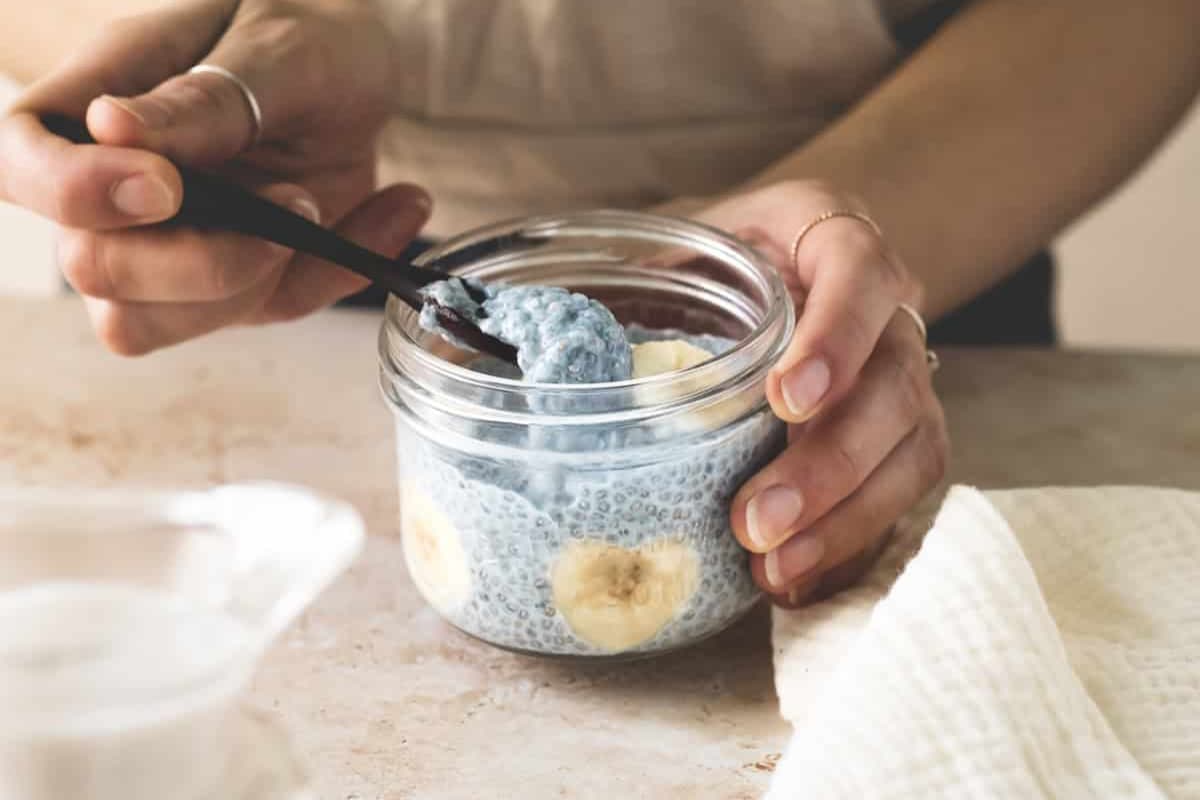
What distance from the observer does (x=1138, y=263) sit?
5.97 ft

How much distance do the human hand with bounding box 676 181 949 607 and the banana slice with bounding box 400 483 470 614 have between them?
0.12 m

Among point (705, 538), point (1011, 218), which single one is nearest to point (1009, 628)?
point (705, 538)

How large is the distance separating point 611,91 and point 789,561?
405 mm

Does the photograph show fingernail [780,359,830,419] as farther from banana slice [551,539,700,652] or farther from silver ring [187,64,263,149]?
silver ring [187,64,263,149]

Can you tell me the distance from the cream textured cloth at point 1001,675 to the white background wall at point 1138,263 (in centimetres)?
126

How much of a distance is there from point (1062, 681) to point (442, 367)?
27 cm

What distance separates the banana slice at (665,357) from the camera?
0.59m

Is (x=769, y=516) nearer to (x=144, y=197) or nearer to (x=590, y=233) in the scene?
(x=590, y=233)

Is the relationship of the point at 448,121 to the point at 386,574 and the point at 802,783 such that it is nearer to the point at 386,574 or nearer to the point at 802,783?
the point at 386,574

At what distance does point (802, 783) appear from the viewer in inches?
18.3

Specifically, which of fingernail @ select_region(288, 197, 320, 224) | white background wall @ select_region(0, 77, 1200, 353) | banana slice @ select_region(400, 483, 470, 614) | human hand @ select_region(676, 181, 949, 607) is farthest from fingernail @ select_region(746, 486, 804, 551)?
white background wall @ select_region(0, 77, 1200, 353)

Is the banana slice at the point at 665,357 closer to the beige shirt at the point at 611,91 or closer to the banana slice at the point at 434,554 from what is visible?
the banana slice at the point at 434,554

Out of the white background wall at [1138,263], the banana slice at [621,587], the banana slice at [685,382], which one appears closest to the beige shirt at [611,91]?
the banana slice at [685,382]

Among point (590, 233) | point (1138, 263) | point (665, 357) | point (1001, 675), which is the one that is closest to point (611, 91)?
point (590, 233)
